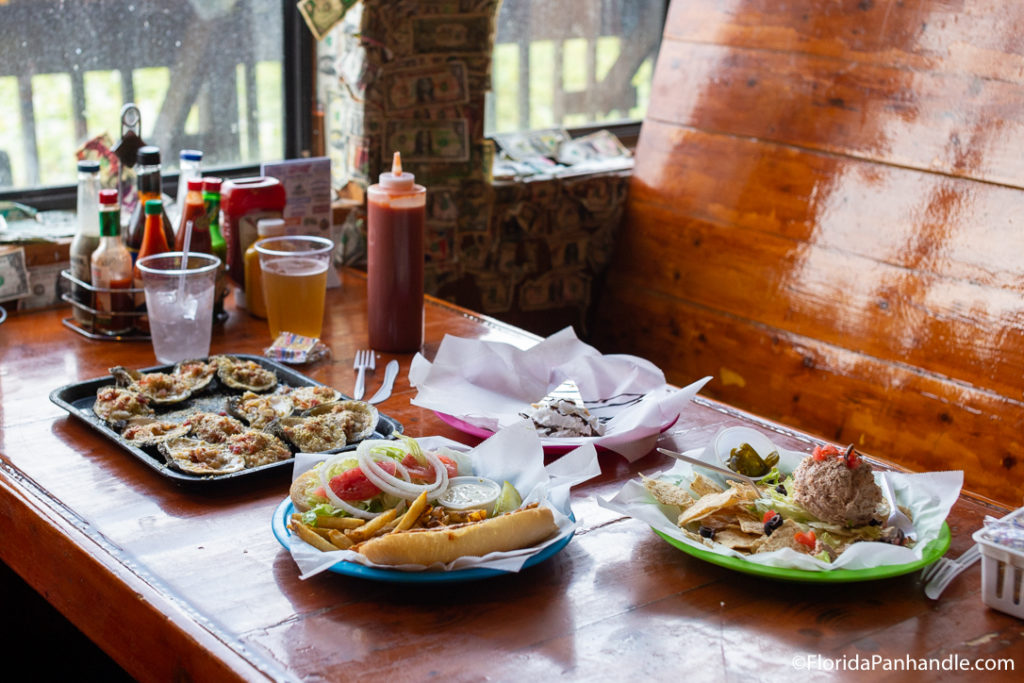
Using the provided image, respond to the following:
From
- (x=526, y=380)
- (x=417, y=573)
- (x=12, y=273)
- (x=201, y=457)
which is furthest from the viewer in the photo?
(x=12, y=273)

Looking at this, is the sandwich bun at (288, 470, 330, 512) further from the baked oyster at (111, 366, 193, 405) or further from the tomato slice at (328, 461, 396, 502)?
the baked oyster at (111, 366, 193, 405)

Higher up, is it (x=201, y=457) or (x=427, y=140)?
(x=427, y=140)

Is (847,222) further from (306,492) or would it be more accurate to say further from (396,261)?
(306,492)

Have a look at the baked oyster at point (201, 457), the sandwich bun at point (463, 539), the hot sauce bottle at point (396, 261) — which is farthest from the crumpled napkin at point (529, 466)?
the hot sauce bottle at point (396, 261)

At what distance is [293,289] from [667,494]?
0.87 metres

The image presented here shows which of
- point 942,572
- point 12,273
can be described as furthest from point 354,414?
point 12,273

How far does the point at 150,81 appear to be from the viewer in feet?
7.58

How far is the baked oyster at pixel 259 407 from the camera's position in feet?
4.63

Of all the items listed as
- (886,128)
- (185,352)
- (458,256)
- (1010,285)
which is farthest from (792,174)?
(185,352)

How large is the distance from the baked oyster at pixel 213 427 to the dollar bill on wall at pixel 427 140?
116cm

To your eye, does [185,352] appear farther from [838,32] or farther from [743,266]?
[838,32]

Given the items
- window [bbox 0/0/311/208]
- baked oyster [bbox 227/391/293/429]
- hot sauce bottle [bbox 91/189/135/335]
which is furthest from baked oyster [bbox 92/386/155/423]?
window [bbox 0/0/311/208]

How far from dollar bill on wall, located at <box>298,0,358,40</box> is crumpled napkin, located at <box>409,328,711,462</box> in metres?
1.05

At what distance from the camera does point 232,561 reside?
108 cm
